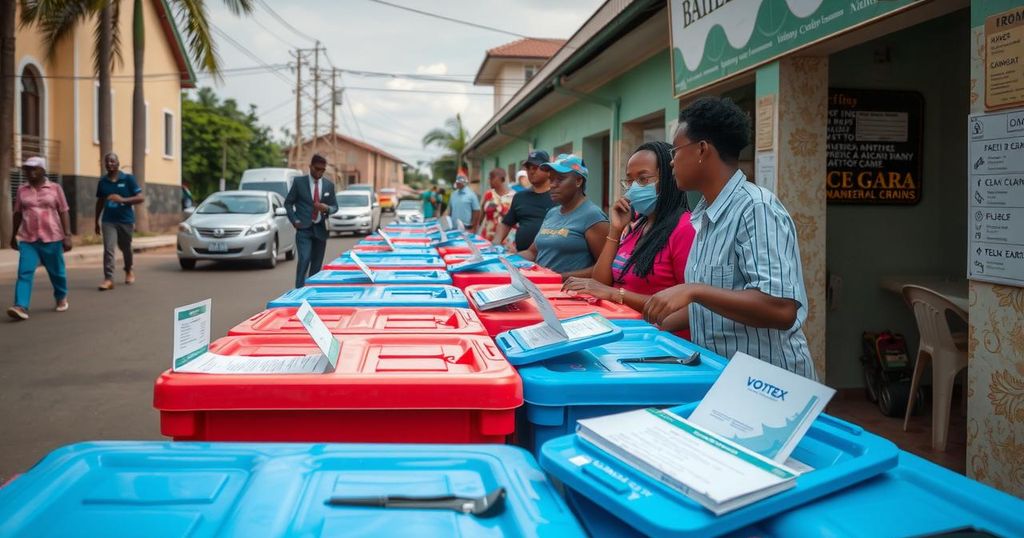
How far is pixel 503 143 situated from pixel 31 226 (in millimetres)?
15135

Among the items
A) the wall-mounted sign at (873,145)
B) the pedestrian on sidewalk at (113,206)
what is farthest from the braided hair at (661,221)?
the pedestrian on sidewalk at (113,206)

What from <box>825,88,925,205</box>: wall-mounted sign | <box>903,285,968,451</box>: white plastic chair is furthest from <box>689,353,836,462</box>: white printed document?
<box>825,88,925,205</box>: wall-mounted sign

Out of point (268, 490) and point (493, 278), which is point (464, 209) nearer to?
point (493, 278)

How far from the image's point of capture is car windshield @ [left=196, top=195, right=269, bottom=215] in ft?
45.0

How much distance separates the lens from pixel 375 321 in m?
2.62

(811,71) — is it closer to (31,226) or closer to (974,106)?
(974,106)

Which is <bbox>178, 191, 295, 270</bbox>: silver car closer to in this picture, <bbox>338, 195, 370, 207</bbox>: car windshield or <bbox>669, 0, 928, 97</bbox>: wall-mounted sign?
<bbox>669, 0, 928, 97</bbox>: wall-mounted sign

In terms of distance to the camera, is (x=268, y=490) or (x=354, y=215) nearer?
(x=268, y=490)

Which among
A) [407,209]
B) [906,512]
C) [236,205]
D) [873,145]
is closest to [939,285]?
[873,145]

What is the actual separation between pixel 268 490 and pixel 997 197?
3.00 meters

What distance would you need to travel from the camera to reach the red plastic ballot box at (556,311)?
2.59m

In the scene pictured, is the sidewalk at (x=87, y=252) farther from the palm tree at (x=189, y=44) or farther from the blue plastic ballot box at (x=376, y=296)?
the blue plastic ballot box at (x=376, y=296)

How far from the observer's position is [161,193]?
2302 centimetres

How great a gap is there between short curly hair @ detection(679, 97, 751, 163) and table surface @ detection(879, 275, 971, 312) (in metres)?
2.68
